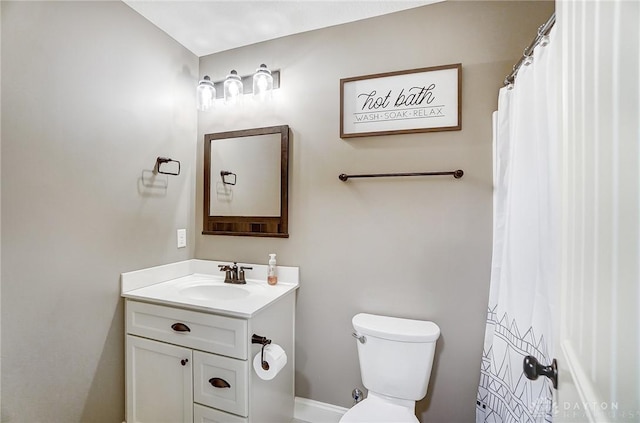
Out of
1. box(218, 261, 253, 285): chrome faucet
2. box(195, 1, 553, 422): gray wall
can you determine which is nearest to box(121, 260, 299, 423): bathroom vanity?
box(218, 261, 253, 285): chrome faucet

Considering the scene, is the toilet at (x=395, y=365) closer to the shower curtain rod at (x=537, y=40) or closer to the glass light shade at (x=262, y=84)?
the shower curtain rod at (x=537, y=40)

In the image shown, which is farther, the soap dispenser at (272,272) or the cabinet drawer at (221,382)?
the soap dispenser at (272,272)

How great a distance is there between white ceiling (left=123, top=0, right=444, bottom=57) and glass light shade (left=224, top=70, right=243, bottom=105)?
0.27m

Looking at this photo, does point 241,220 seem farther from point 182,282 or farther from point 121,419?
point 121,419

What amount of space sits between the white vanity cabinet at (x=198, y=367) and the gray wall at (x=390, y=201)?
0.36m

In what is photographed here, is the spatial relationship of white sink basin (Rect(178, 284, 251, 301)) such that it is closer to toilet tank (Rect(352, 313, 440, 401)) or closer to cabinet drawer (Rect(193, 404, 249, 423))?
cabinet drawer (Rect(193, 404, 249, 423))

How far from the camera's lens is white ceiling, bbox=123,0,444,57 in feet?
5.29

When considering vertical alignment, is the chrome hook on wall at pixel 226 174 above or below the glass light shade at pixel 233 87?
below

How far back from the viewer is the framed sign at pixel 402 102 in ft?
5.12

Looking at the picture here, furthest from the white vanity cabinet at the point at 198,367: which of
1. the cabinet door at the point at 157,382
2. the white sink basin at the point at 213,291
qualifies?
the white sink basin at the point at 213,291

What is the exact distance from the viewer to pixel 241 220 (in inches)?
77.4

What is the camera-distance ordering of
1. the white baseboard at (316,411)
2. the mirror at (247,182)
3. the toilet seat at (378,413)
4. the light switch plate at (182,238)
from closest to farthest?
the toilet seat at (378,413)
the white baseboard at (316,411)
the mirror at (247,182)
the light switch plate at (182,238)

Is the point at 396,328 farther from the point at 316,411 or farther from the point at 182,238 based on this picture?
the point at 182,238

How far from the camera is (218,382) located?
4.50 ft
